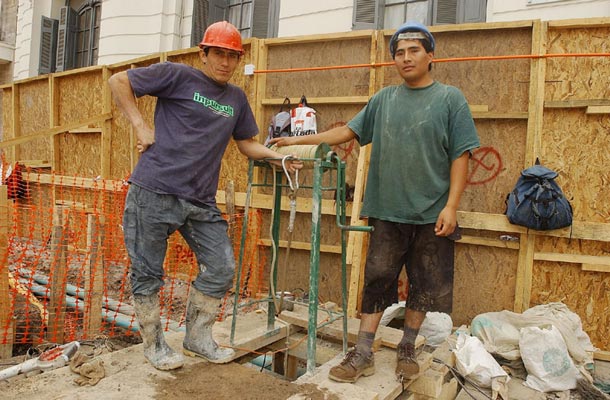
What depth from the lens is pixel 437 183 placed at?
3064 millimetres

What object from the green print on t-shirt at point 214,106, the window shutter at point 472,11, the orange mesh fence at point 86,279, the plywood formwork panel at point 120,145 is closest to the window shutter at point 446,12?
the window shutter at point 472,11

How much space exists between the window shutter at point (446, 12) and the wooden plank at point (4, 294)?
21.9ft

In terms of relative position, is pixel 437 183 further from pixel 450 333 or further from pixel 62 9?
pixel 62 9

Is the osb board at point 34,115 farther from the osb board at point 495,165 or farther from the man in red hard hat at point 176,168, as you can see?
the osb board at point 495,165

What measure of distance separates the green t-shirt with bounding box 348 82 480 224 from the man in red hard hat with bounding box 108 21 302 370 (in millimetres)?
662

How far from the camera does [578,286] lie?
191 inches

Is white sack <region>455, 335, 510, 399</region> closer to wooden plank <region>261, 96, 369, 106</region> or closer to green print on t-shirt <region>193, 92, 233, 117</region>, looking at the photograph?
green print on t-shirt <region>193, 92, 233, 117</region>

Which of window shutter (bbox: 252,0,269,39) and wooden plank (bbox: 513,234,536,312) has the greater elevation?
window shutter (bbox: 252,0,269,39)

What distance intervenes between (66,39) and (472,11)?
1114 centimetres

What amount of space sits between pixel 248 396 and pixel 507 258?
351 centimetres

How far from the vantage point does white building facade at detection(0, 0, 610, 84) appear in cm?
716

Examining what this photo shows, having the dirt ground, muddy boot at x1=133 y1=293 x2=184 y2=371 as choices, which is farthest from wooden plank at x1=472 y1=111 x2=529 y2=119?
muddy boot at x1=133 y1=293 x2=184 y2=371

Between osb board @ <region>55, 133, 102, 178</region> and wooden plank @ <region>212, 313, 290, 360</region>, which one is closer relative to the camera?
wooden plank @ <region>212, 313, 290, 360</region>

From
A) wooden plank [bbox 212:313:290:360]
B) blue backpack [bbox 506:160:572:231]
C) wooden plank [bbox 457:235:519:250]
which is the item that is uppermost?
blue backpack [bbox 506:160:572:231]
